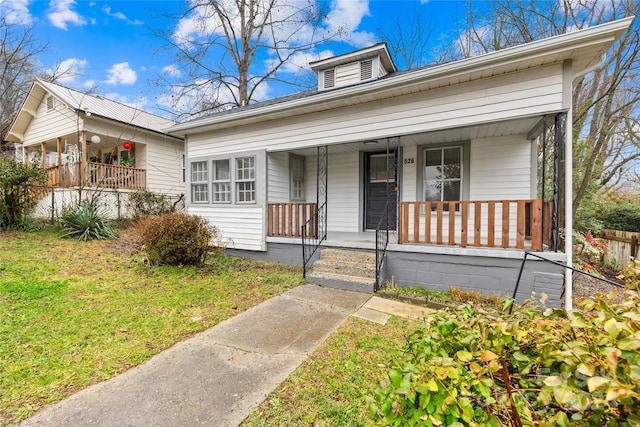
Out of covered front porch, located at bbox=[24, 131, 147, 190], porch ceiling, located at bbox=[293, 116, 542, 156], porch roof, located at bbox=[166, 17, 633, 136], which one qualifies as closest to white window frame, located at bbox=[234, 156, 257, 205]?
porch roof, located at bbox=[166, 17, 633, 136]

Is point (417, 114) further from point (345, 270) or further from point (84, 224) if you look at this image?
point (84, 224)

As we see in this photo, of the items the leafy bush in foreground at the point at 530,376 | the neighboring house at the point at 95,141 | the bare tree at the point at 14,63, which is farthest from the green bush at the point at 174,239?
the bare tree at the point at 14,63

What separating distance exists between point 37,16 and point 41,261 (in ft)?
47.4

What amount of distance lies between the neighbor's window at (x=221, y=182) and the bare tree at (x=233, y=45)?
8.97 metres

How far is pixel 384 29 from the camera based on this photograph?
14.1m

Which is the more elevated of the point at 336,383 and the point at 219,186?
the point at 219,186

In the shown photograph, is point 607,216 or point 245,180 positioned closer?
point 245,180

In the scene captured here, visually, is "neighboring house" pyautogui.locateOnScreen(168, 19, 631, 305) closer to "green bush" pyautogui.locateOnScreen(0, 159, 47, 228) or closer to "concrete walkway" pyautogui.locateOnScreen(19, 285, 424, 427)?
"concrete walkway" pyautogui.locateOnScreen(19, 285, 424, 427)

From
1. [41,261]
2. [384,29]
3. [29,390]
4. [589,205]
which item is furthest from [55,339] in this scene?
[384,29]

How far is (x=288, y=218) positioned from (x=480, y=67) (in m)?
4.83

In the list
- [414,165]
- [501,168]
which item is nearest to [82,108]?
[414,165]

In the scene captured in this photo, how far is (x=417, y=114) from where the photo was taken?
5.42 m

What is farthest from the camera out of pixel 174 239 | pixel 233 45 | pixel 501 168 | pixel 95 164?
pixel 233 45

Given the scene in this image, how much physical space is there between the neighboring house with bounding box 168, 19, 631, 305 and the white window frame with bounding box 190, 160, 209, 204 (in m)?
0.04
